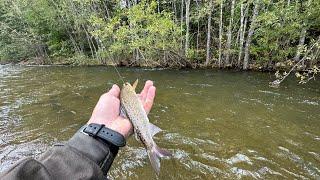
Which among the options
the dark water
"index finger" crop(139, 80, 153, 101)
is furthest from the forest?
"index finger" crop(139, 80, 153, 101)

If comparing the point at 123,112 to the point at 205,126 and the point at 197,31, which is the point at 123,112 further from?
the point at 197,31

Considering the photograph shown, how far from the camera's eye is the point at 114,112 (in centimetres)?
251

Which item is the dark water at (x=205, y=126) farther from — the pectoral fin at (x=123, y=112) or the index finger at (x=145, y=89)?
the pectoral fin at (x=123, y=112)

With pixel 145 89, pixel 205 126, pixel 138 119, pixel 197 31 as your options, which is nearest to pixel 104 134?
pixel 138 119

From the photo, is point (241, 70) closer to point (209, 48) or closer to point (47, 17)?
point (209, 48)

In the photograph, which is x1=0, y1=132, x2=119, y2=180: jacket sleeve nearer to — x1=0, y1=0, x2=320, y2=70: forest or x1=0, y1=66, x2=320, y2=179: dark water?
x1=0, y1=66, x2=320, y2=179: dark water

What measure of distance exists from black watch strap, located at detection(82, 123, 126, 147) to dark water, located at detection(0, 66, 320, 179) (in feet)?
13.2

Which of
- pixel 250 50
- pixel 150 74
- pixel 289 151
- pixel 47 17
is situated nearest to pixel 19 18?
pixel 47 17

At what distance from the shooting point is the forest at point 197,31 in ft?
58.6

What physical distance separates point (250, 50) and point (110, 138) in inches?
723

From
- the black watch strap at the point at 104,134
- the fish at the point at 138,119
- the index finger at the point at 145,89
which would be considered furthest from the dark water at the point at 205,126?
the black watch strap at the point at 104,134

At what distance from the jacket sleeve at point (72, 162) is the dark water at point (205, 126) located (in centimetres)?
420

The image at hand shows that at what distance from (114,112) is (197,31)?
876 inches

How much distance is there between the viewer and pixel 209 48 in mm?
21016
